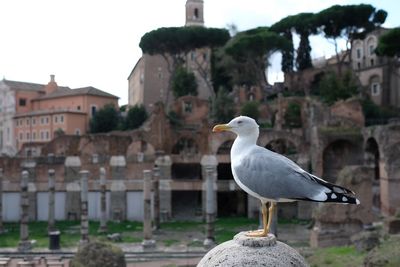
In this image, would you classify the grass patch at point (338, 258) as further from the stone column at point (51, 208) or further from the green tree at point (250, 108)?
the green tree at point (250, 108)

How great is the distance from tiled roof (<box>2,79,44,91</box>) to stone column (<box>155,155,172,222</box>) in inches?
1182

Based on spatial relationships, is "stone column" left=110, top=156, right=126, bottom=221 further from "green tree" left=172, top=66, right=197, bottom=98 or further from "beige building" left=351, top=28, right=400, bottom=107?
"beige building" left=351, top=28, right=400, bottom=107

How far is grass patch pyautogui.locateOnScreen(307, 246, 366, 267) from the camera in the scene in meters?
14.0

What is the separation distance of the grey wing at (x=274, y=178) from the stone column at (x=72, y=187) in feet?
89.2

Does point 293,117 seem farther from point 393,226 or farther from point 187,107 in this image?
point 393,226

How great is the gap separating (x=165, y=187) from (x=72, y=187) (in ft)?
17.9

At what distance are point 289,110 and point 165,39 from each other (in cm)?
1468

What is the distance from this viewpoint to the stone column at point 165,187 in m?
30.3

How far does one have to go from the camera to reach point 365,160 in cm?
3175

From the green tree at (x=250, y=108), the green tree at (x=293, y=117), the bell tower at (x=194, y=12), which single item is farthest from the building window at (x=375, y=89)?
the bell tower at (x=194, y=12)

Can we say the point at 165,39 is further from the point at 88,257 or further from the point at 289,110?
the point at 88,257

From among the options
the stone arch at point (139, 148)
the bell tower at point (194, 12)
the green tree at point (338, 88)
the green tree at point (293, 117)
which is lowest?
the stone arch at point (139, 148)

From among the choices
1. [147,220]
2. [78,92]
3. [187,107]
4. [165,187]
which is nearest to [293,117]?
[187,107]

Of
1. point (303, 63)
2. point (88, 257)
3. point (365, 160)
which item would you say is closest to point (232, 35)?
point (303, 63)
